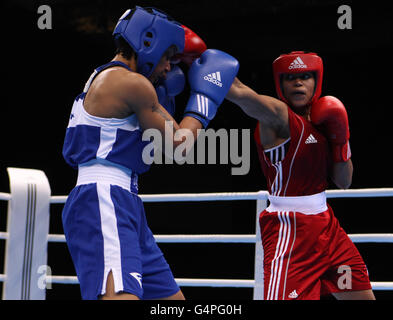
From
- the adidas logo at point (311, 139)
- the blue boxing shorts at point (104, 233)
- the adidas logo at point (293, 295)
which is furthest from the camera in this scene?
the adidas logo at point (311, 139)

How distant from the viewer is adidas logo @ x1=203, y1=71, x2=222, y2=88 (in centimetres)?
229

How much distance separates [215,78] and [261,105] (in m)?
0.44

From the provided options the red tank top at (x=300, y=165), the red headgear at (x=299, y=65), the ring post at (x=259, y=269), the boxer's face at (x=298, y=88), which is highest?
the red headgear at (x=299, y=65)

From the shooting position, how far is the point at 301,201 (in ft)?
8.85

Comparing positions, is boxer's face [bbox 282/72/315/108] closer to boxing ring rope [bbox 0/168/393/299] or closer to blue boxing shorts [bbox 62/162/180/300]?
boxing ring rope [bbox 0/168/393/299]

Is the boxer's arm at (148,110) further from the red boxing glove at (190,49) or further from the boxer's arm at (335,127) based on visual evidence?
the boxer's arm at (335,127)

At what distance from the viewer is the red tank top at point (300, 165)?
2.73 m

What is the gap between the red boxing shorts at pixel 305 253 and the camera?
98.3 inches

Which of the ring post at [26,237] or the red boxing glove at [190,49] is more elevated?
the red boxing glove at [190,49]

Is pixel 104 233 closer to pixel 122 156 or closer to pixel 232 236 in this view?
pixel 122 156

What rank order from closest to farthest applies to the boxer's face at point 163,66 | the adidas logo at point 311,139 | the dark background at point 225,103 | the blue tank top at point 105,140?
1. the blue tank top at point 105,140
2. the boxer's face at point 163,66
3. the adidas logo at point 311,139
4. the dark background at point 225,103

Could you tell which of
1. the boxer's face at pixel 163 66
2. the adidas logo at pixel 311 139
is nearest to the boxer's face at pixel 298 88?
the adidas logo at pixel 311 139

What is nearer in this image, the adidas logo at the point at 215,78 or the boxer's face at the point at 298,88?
the adidas logo at the point at 215,78

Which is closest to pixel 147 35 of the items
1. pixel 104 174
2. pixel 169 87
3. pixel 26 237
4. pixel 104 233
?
pixel 169 87
